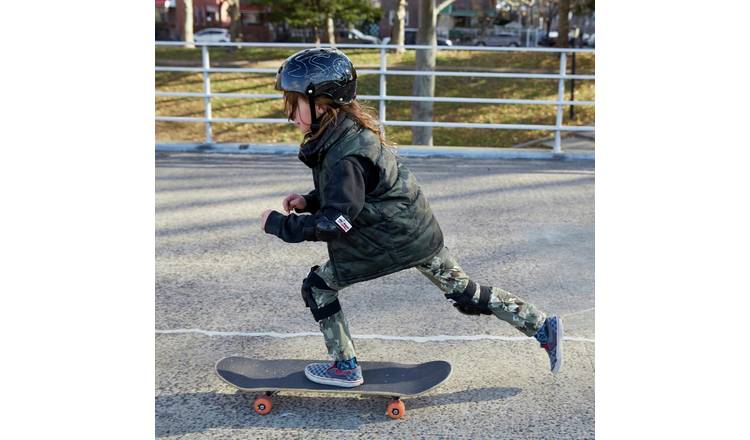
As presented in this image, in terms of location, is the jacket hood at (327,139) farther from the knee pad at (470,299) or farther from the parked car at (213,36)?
the parked car at (213,36)

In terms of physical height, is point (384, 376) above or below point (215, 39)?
below

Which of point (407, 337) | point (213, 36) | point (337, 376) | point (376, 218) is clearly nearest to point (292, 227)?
point (376, 218)

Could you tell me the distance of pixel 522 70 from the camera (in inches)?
1036

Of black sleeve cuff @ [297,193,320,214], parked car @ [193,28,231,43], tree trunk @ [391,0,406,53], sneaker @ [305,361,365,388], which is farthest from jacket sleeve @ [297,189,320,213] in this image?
parked car @ [193,28,231,43]

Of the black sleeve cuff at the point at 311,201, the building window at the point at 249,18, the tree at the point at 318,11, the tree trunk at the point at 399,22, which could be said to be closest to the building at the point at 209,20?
the building window at the point at 249,18

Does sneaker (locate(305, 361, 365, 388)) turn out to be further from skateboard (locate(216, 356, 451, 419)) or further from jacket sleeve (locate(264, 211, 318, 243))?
jacket sleeve (locate(264, 211, 318, 243))

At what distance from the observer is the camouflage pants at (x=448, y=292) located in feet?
10.6

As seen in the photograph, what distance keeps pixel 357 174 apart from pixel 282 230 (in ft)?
1.24

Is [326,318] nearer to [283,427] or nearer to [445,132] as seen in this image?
[283,427]

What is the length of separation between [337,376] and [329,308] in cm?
33

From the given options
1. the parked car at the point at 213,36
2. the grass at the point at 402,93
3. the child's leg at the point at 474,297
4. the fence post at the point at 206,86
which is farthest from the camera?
the parked car at the point at 213,36

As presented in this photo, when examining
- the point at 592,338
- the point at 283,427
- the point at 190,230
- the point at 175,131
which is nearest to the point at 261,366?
the point at 283,427

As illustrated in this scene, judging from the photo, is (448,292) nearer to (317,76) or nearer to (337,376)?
(337,376)

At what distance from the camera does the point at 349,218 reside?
2855mm
